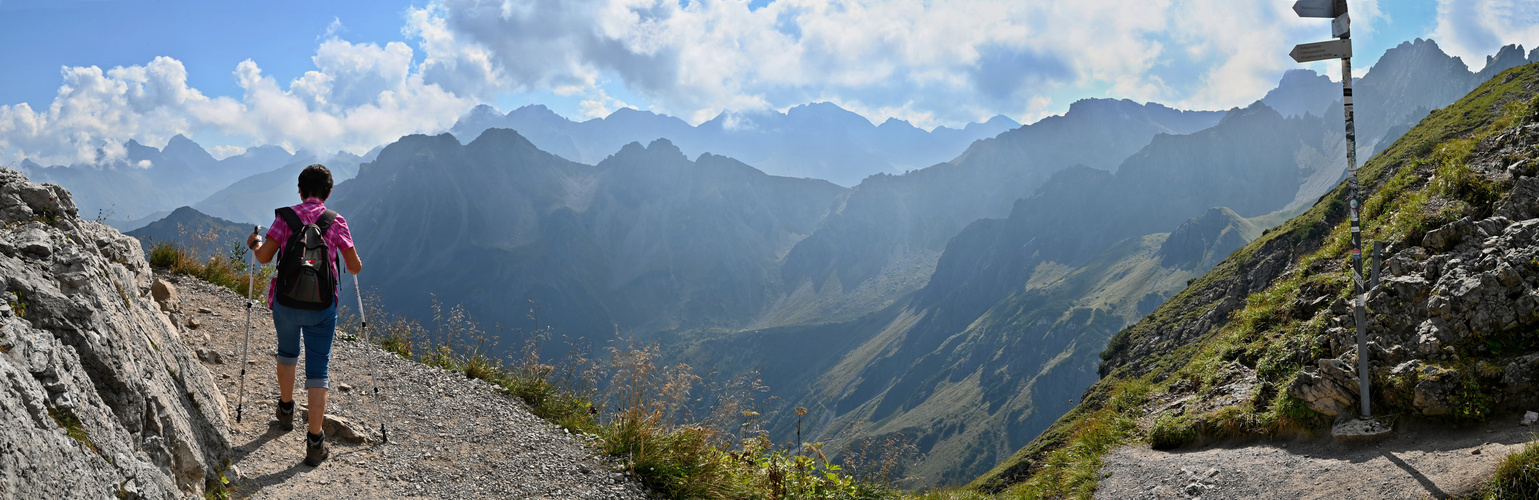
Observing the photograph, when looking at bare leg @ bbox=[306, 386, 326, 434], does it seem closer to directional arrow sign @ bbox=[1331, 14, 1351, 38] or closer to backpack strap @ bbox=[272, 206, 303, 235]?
backpack strap @ bbox=[272, 206, 303, 235]

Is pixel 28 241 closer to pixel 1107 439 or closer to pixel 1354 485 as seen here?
pixel 1354 485

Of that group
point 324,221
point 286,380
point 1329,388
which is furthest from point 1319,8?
point 286,380

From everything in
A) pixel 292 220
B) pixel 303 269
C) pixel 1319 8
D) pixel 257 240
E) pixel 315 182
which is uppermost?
pixel 1319 8

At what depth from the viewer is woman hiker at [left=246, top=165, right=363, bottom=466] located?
6270mm

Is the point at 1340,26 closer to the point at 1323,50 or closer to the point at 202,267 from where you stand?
the point at 1323,50

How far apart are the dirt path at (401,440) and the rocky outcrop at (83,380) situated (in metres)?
0.52

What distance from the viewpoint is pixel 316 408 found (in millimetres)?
6449

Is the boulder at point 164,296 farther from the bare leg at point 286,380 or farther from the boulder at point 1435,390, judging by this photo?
the boulder at point 1435,390

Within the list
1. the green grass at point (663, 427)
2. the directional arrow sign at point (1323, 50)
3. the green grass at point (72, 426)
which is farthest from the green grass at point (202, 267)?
the directional arrow sign at point (1323, 50)

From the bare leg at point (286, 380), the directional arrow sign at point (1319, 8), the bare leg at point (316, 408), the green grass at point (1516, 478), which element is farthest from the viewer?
the directional arrow sign at point (1319, 8)

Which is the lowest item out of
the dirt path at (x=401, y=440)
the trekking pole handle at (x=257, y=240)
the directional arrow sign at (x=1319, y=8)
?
the dirt path at (x=401, y=440)

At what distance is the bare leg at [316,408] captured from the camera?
6426 millimetres

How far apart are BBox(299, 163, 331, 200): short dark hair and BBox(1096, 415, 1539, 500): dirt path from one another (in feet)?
34.4

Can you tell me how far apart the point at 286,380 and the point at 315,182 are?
6.58 feet
